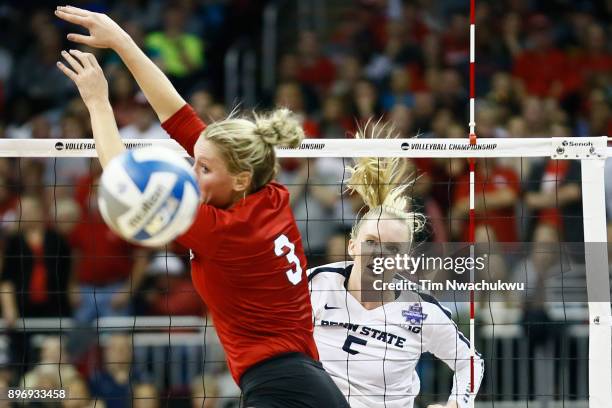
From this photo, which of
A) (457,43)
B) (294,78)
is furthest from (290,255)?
(457,43)

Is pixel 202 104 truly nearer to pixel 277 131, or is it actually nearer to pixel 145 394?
pixel 145 394

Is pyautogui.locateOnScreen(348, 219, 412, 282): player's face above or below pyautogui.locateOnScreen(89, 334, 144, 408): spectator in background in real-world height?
above

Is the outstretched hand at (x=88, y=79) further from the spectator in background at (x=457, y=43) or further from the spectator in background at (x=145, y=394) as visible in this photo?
the spectator in background at (x=457, y=43)

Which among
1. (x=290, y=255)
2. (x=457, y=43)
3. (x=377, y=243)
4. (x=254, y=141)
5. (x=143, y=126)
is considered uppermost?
(x=457, y=43)

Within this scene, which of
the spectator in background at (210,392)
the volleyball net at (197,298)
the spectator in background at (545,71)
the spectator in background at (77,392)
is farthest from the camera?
the spectator in background at (545,71)

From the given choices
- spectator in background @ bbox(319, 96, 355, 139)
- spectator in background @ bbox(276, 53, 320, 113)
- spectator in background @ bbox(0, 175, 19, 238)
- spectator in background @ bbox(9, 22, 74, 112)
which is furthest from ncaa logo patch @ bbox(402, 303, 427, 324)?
spectator in background @ bbox(9, 22, 74, 112)

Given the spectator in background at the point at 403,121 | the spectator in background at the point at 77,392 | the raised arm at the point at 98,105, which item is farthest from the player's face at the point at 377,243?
the spectator in background at the point at 403,121

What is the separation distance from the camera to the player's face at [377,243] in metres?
6.16

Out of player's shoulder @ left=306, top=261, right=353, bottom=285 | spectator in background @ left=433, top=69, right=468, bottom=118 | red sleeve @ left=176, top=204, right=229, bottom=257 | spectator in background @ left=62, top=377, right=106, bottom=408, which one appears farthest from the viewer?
spectator in background @ left=433, top=69, right=468, bottom=118

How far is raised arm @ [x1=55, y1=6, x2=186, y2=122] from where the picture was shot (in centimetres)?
464

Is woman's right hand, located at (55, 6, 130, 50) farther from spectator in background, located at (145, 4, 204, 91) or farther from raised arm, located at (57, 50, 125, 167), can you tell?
spectator in background, located at (145, 4, 204, 91)

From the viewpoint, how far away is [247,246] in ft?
14.7

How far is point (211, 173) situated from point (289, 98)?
7.32 meters

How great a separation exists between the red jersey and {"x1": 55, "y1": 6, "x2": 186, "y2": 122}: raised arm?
0.55 metres
